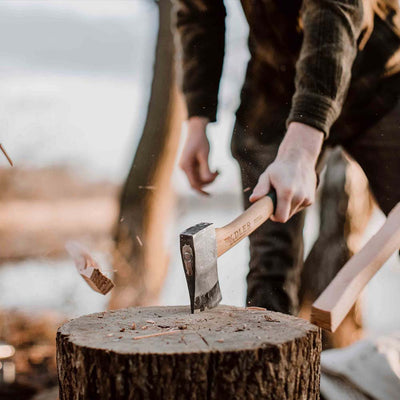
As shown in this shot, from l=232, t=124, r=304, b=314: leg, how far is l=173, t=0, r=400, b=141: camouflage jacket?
0.33 feet

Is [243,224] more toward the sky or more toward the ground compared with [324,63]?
more toward the ground

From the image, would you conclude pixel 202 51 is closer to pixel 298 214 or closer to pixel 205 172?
pixel 205 172

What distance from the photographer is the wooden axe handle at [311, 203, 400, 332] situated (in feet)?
4.46

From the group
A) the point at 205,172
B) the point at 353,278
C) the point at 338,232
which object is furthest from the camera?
the point at 338,232

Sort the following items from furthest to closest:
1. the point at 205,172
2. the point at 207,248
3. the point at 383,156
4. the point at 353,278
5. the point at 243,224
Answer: the point at 205,172, the point at 383,156, the point at 243,224, the point at 207,248, the point at 353,278

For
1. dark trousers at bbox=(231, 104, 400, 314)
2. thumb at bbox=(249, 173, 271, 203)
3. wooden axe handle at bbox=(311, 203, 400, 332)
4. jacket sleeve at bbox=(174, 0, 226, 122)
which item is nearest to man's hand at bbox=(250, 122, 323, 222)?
thumb at bbox=(249, 173, 271, 203)

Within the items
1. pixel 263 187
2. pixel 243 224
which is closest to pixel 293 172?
pixel 263 187

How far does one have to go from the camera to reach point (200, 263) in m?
1.58

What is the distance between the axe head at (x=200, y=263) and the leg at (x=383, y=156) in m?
0.89

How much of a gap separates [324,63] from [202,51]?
26.1 inches

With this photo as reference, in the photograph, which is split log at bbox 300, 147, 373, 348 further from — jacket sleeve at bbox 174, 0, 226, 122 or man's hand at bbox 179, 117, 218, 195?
jacket sleeve at bbox 174, 0, 226, 122

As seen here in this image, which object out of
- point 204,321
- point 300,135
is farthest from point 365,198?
point 204,321

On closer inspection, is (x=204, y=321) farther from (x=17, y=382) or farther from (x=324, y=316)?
(x=17, y=382)

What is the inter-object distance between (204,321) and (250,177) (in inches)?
36.2
